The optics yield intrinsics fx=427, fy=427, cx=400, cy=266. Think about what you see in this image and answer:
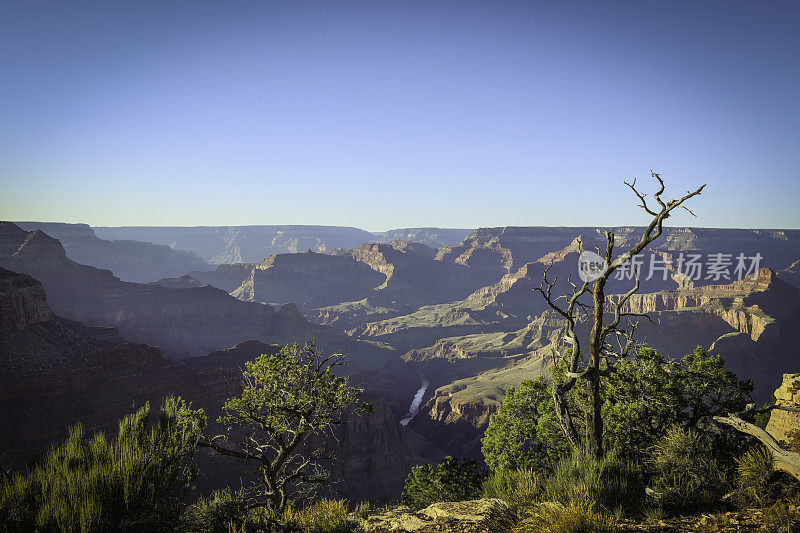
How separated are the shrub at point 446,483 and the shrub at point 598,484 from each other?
38.3 feet

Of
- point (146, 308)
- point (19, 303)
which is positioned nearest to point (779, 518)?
point (19, 303)

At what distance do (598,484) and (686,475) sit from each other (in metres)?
3.23

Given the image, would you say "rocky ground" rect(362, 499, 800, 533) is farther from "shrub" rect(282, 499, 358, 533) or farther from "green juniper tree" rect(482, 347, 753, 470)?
"green juniper tree" rect(482, 347, 753, 470)

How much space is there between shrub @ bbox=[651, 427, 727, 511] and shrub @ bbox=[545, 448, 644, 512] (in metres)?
0.60

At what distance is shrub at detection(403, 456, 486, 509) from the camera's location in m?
21.4

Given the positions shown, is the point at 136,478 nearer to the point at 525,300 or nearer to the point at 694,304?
the point at 694,304

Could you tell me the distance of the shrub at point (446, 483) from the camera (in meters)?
21.4

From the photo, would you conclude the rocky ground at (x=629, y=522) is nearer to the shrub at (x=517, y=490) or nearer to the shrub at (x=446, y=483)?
the shrub at (x=517, y=490)

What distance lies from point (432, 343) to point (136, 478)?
143602 millimetres

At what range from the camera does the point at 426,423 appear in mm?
85812

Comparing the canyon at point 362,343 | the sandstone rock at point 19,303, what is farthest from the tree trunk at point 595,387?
the sandstone rock at point 19,303

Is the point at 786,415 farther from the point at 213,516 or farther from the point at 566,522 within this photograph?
the point at 213,516

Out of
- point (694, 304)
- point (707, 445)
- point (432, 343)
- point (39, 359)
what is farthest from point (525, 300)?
point (707, 445)

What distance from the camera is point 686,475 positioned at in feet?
34.3
